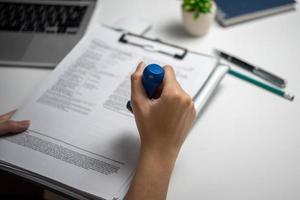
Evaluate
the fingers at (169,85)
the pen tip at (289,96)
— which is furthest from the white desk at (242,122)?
the fingers at (169,85)

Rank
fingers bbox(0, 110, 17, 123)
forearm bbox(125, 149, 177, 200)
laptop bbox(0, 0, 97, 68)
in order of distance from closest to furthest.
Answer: forearm bbox(125, 149, 177, 200) < fingers bbox(0, 110, 17, 123) < laptop bbox(0, 0, 97, 68)

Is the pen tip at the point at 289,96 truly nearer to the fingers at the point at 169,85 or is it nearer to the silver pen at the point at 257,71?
the silver pen at the point at 257,71

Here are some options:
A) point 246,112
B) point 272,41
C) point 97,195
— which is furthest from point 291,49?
point 97,195

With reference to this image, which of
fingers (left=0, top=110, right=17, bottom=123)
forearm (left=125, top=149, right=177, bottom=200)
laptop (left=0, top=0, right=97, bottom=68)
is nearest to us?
forearm (left=125, top=149, right=177, bottom=200)

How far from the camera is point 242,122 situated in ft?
2.04

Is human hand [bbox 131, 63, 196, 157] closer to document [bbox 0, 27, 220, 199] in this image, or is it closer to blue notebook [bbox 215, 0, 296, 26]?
document [bbox 0, 27, 220, 199]

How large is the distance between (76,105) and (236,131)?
11.4 inches

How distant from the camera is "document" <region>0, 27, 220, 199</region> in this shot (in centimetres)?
52

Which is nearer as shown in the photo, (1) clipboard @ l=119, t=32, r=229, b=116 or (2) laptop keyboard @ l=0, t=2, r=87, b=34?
(1) clipboard @ l=119, t=32, r=229, b=116

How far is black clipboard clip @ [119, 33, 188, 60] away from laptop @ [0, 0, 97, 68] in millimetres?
115

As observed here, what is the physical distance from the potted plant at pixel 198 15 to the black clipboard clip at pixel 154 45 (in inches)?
3.8

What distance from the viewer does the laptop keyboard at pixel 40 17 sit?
0.80 metres

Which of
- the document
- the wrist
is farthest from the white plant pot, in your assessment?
the wrist

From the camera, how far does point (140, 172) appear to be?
50 centimetres
